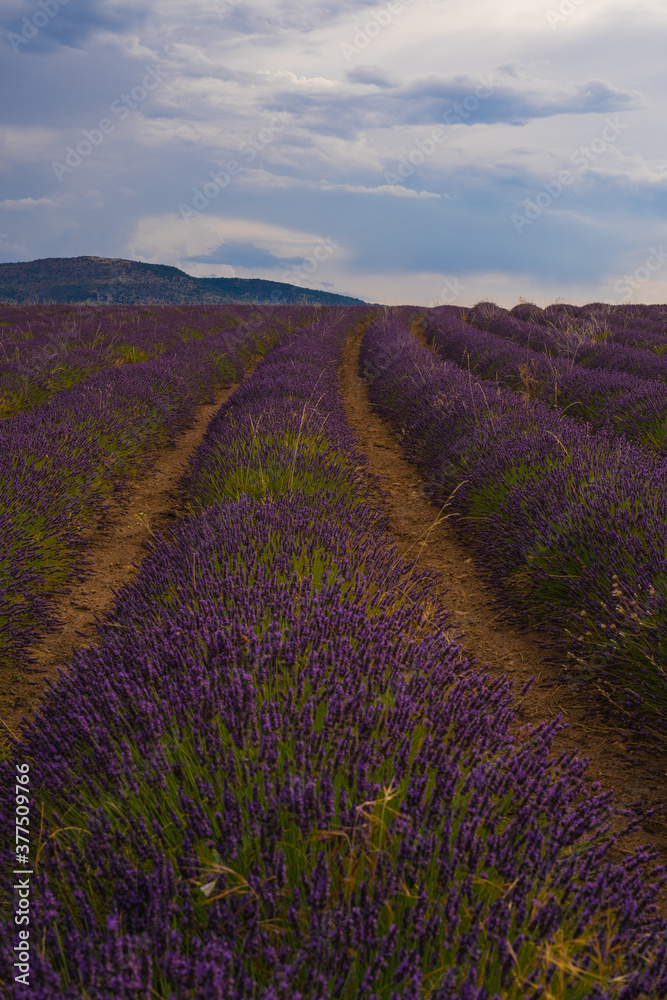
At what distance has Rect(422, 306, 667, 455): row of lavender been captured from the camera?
6.42 meters

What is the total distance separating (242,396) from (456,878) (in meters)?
7.62

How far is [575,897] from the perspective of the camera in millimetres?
1155

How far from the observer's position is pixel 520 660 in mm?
3289

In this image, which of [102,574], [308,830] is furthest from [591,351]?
[308,830]

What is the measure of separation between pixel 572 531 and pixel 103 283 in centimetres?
10884

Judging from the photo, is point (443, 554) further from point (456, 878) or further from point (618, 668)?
point (456, 878)

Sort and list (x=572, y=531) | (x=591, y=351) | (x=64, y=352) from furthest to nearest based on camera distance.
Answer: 1. (x=64, y=352)
2. (x=591, y=351)
3. (x=572, y=531)

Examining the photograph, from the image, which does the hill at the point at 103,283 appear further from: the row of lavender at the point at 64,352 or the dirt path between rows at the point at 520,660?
the dirt path between rows at the point at 520,660

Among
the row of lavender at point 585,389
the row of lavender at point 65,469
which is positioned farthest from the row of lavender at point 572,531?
the row of lavender at point 65,469

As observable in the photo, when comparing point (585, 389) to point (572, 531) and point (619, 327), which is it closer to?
point (572, 531)

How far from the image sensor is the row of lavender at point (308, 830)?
103 cm

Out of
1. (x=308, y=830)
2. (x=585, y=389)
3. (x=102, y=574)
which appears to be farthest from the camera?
(x=585, y=389)

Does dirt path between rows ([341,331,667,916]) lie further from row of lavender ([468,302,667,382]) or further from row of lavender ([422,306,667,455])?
row of lavender ([468,302,667,382])

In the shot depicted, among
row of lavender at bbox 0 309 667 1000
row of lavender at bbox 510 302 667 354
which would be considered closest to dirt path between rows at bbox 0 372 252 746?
row of lavender at bbox 0 309 667 1000
